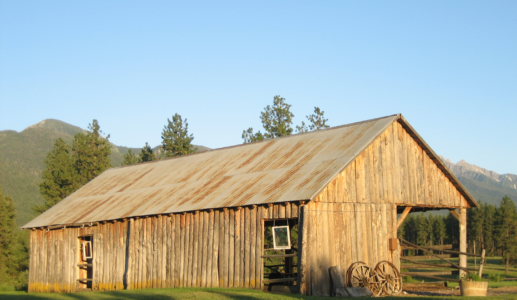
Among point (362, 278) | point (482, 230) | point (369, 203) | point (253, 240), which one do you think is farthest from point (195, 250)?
point (482, 230)

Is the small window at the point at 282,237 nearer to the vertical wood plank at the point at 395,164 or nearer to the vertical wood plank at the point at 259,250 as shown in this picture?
the vertical wood plank at the point at 259,250

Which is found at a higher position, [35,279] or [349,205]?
[349,205]

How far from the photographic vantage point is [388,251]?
22562 mm

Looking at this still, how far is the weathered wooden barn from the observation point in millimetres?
20891

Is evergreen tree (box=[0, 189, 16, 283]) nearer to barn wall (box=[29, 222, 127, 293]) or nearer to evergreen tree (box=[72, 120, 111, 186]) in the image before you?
evergreen tree (box=[72, 120, 111, 186])

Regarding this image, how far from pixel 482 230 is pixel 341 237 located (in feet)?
257

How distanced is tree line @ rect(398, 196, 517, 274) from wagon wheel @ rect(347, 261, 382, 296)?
4857 cm

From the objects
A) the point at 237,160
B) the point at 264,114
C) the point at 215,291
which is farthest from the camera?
the point at 264,114

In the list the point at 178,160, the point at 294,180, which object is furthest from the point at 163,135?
the point at 294,180

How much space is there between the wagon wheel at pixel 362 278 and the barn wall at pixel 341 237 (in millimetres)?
231

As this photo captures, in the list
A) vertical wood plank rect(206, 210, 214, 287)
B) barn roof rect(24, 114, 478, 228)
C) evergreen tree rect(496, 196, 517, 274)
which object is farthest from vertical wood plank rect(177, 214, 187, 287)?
evergreen tree rect(496, 196, 517, 274)

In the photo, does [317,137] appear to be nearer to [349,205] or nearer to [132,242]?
[349,205]

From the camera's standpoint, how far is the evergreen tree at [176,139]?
60.0m

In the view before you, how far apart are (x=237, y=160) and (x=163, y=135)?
34111 mm
